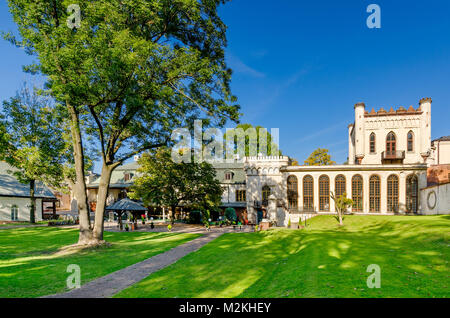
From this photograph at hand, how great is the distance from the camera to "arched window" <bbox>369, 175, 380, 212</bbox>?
3234cm

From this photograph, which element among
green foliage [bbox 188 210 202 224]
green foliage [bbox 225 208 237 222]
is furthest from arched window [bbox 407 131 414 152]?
green foliage [bbox 188 210 202 224]

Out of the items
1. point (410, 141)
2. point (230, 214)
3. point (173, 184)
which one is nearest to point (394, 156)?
point (410, 141)

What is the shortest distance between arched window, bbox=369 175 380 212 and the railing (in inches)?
205

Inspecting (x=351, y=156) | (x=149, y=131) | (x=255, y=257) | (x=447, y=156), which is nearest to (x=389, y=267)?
(x=255, y=257)

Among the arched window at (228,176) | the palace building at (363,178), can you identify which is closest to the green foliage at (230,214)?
the palace building at (363,178)

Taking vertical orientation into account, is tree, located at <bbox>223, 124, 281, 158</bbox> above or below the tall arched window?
above

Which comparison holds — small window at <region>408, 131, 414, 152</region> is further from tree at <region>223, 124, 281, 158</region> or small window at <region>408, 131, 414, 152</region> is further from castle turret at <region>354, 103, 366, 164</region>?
tree at <region>223, 124, 281, 158</region>

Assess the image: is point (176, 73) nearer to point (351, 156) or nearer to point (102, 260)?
point (102, 260)

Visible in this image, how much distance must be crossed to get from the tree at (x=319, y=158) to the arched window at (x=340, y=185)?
18614 mm

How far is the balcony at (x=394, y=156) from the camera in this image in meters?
35.0

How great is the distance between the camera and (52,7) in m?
15.1

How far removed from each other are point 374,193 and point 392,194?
215 centimetres
